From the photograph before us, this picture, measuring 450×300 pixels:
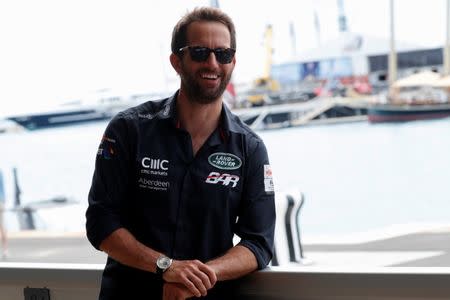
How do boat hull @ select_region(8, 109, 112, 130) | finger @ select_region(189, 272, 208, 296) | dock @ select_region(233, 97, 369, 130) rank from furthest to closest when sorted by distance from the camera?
dock @ select_region(233, 97, 369, 130)
boat hull @ select_region(8, 109, 112, 130)
finger @ select_region(189, 272, 208, 296)

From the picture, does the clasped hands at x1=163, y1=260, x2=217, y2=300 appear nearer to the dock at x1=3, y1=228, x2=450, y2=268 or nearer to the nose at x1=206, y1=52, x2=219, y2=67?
the nose at x1=206, y1=52, x2=219, y2=67

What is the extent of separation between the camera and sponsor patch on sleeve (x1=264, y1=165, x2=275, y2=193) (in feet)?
5.01

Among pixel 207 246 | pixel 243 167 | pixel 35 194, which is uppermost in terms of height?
pixel 243 167

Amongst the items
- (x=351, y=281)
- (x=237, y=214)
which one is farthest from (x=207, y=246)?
(x=351, y=281)

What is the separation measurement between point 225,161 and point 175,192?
0.13 meters

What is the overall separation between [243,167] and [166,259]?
26 centimetres

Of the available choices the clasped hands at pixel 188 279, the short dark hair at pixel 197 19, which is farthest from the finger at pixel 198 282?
the short dark hair at pixel 197 19

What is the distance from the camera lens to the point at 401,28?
11.9 ft

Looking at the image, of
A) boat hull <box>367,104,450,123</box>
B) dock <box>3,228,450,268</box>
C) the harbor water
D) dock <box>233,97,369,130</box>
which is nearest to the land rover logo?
the harbor water

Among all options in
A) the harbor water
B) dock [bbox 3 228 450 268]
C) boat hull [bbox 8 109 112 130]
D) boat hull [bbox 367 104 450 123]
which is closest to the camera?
dock [bbox 3 228 450 268]

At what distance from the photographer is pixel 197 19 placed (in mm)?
1483

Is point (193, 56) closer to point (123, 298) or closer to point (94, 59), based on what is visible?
point (123, 298)

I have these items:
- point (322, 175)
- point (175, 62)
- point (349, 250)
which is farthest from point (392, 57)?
point (322, 175)

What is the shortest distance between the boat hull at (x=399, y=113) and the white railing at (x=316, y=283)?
2.63m
